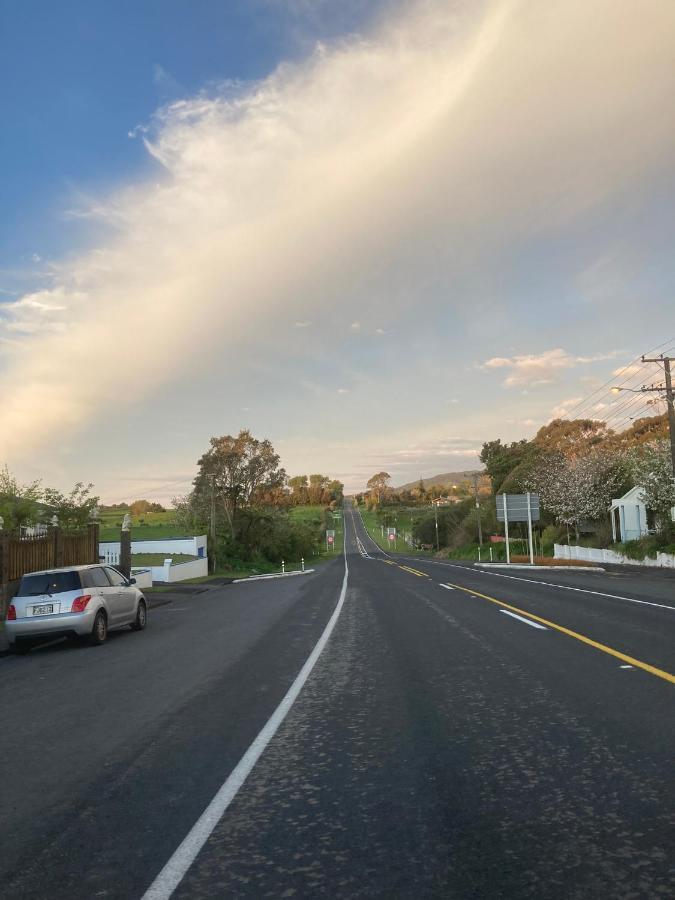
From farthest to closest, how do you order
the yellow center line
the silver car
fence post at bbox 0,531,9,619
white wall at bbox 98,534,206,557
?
white wall at bbox 98,534,206,557, fence post at bbox 0,531,9,619, the silver car, the yellow center line

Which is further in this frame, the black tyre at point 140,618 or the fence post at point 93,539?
Result: the fence post at point 93,539

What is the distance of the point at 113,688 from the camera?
9.16m

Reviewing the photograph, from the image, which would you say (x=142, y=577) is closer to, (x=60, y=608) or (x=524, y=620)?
(x=60, y=608)

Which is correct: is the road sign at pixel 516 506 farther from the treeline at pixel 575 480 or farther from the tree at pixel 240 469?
the tree at pixel 240 469

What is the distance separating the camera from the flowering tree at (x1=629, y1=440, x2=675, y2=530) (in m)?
40.0

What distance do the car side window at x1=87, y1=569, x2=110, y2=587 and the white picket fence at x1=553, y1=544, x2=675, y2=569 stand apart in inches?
1185

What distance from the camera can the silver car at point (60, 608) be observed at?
43.4 feet

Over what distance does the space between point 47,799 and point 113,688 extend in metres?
4.25

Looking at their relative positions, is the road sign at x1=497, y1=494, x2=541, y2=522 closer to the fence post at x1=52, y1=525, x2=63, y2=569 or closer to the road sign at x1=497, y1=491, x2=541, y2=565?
the road sign at x1=497, y1=491, x2=541, y2=565

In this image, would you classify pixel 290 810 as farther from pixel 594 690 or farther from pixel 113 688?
pixel 113 688

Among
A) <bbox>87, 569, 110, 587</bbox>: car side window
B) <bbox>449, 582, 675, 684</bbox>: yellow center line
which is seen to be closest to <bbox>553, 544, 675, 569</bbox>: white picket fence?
<bbox>449, 582, 675, 684</bbox>: yellow center line

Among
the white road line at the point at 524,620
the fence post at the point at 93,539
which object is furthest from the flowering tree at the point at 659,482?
the fence post at the point at 93,539

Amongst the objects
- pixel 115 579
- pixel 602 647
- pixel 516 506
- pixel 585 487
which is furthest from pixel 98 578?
pixel 585 487

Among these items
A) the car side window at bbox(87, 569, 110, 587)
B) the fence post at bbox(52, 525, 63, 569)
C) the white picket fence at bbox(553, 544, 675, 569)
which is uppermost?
the fence post at bbox(52, 525, 63, 569)
